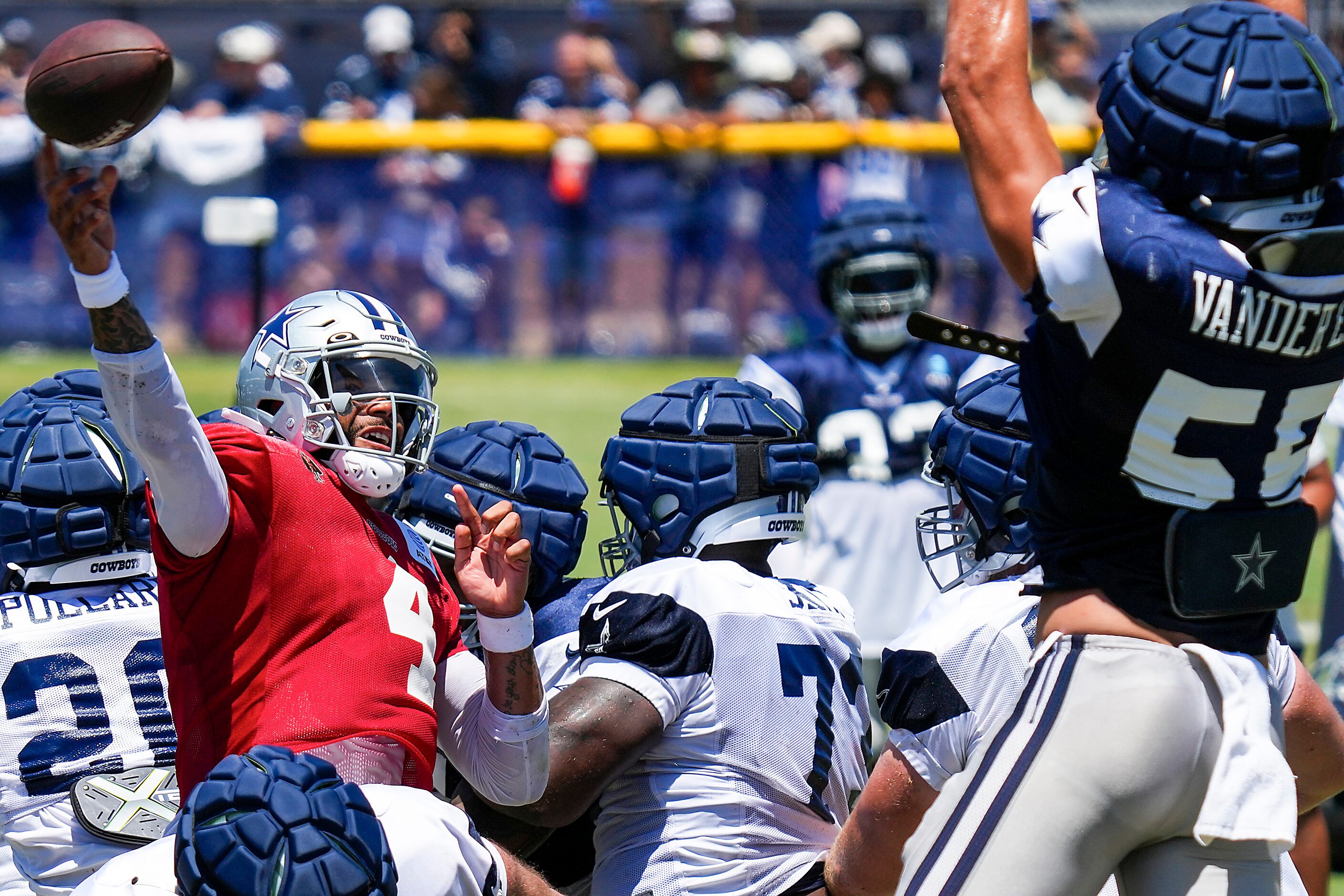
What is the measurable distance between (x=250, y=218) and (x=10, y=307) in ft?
17.0

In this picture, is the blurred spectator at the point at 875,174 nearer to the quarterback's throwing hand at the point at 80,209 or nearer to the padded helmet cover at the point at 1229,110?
the padded helmet cover at the point at 1229,110

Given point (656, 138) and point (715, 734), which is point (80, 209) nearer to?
point (715, 734)

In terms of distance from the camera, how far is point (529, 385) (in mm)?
11547

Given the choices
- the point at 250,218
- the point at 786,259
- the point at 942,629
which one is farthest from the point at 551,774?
the point at 786,259

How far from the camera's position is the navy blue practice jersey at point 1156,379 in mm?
2414

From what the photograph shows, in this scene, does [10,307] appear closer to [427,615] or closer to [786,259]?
[786,259]

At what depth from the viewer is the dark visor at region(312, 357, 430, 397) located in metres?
3.22

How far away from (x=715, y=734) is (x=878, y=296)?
3.36 meters

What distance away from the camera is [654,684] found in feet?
10.3

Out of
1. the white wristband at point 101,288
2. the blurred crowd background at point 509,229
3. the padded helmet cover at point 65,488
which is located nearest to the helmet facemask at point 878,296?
the padded helmet cover at point 65,488

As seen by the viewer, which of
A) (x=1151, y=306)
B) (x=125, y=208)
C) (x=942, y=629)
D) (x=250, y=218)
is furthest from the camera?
(x=125, y=208)

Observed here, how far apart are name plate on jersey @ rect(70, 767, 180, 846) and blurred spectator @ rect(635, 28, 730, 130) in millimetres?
9644

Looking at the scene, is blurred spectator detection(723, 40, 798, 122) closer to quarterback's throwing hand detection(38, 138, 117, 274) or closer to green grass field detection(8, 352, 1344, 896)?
green grass field detection(8, 352, 1344, 896)

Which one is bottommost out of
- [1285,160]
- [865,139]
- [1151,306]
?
[865,139]
